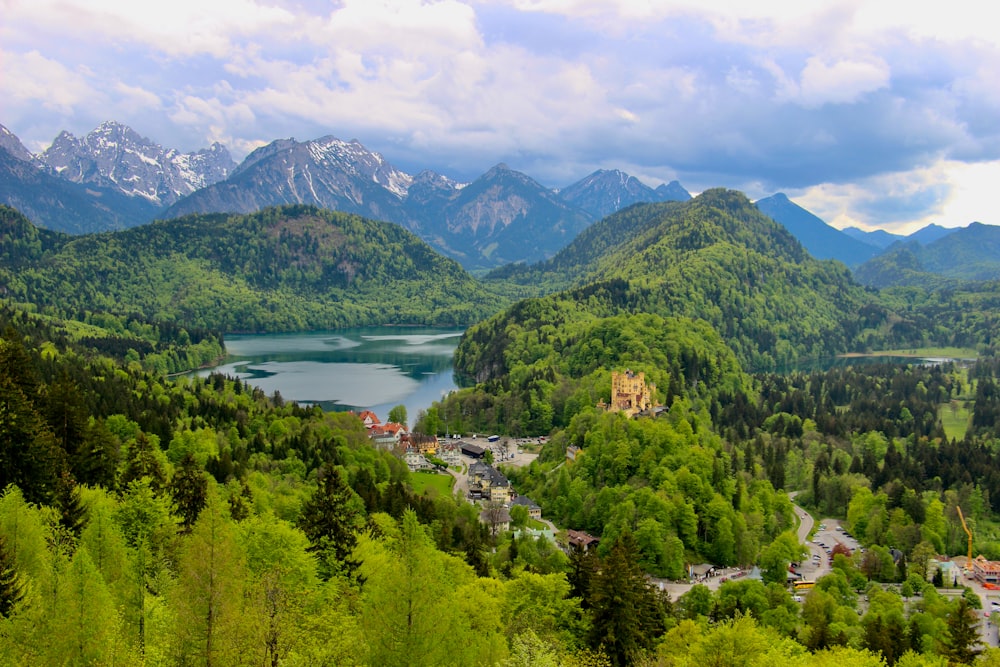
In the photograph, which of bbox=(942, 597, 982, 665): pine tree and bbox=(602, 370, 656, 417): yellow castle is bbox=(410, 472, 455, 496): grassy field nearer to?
Answer: bbox=(602, 370, 656, 417): yellow castle

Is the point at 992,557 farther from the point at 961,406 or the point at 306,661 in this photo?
the point at 961,406

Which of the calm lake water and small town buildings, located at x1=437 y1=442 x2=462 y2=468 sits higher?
the calm lake water

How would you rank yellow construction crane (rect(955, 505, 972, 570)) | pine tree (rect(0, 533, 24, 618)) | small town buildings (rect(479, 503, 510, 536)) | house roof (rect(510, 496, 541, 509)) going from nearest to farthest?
pine tree (rect(0, 533, 24, 618))
small town buildings (rect(479, 503, 510, 536))
yellow construction crane (rect(955, 505, 972, 570))
house roof (rect(510, 496, 541, 509))

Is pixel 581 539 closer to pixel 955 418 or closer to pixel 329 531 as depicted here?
pixel 329 531

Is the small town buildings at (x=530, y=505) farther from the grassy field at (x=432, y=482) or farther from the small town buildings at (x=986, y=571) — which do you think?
the small town buildings at (x=986, y=571)

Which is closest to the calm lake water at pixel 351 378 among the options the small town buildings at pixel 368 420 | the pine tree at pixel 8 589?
the small town buildings at pixel 368 420

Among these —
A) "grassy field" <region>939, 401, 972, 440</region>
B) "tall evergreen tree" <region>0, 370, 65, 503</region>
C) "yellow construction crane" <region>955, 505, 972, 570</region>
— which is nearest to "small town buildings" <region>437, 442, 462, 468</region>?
"yellow construction crane" <region>955, 505, 972, 570</region>

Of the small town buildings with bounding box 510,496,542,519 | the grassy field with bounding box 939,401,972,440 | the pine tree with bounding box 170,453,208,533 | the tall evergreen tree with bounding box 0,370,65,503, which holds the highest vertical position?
the tall evergreen tree with bounding box 0,370,65,503

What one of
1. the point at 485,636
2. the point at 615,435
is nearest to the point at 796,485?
the point at 615,435
